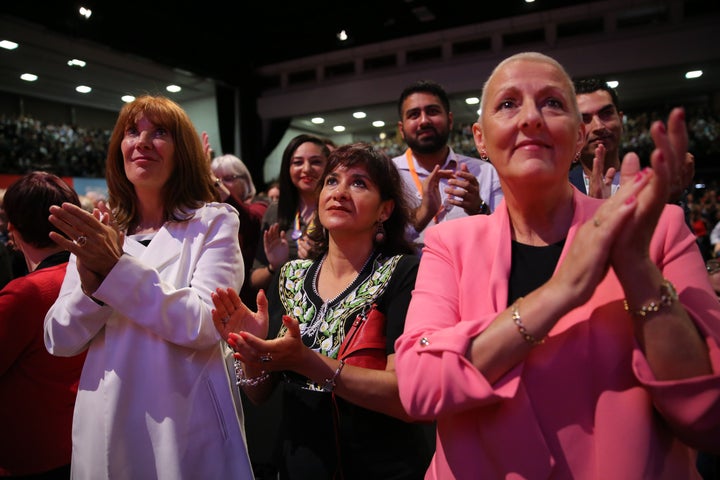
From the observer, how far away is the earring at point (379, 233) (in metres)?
1.63

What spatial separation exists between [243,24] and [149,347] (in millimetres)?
9172

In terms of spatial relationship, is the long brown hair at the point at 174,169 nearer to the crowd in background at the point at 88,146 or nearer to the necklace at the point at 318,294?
the necklace at the point at 318,294

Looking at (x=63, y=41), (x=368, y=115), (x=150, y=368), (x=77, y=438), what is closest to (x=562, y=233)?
(x=150, y=368)

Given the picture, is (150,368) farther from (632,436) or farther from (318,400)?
(632,436)

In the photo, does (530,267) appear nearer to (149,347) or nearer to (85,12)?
(149,347)

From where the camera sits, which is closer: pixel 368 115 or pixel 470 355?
pixel 470 355

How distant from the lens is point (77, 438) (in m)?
1.35

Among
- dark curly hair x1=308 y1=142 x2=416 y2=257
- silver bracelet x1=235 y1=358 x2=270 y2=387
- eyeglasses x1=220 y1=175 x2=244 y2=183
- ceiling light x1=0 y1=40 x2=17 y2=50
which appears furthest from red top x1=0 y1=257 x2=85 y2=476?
ceiling light x1=0 y1=40 x2=17 y2=50

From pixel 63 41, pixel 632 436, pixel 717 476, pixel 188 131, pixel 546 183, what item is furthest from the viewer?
pixel 63 41

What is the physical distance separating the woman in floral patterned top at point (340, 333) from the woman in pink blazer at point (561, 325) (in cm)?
28

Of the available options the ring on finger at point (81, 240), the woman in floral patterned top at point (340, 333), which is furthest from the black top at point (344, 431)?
the ring on finger at point (81, 240)

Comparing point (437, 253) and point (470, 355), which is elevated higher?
point (437, 253)

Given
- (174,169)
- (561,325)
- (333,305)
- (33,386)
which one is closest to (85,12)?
(174,169)

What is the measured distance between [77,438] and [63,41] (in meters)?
7.64
